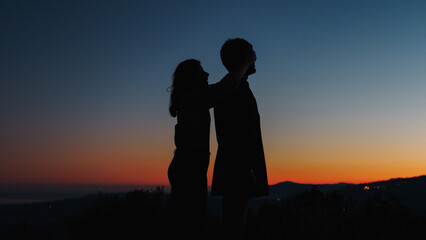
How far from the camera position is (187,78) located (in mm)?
2740

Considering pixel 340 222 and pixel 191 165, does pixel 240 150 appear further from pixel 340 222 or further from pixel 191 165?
pixel 340 222

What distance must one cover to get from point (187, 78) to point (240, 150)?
79 centimetres

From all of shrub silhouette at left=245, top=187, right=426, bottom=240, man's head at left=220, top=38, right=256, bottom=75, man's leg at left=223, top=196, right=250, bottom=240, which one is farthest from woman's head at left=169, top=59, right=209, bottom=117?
shrub silhouette at left=245, top=187, right=426, bottom=240

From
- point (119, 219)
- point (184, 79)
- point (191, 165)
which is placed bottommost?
point (119, 219)

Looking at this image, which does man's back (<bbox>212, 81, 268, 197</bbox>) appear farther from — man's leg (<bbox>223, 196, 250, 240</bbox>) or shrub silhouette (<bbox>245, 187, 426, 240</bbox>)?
shrub silhouette (<bbox>245, 187, 426, 240</bbox>)

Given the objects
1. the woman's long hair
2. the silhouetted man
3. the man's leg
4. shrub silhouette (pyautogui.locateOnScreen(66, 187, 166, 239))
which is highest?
the woman's long hair

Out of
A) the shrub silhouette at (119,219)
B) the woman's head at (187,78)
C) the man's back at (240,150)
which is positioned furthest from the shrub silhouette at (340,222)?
the woman's head at (187,78)

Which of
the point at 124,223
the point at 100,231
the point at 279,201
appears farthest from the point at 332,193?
the point at 100,231

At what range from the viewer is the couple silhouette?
223cm

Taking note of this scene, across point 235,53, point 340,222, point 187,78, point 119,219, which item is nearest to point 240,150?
point 235,53

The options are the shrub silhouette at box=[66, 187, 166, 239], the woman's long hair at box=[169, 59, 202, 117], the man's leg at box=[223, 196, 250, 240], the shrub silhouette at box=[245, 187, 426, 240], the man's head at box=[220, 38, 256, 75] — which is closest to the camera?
the man's leg at box=[223, 196, 250, 240]

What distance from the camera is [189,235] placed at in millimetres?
2482

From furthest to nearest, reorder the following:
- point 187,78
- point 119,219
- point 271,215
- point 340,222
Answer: point 119,219 → point 271,215 → point 340,222 → point 187,78

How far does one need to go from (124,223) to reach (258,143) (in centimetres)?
511
